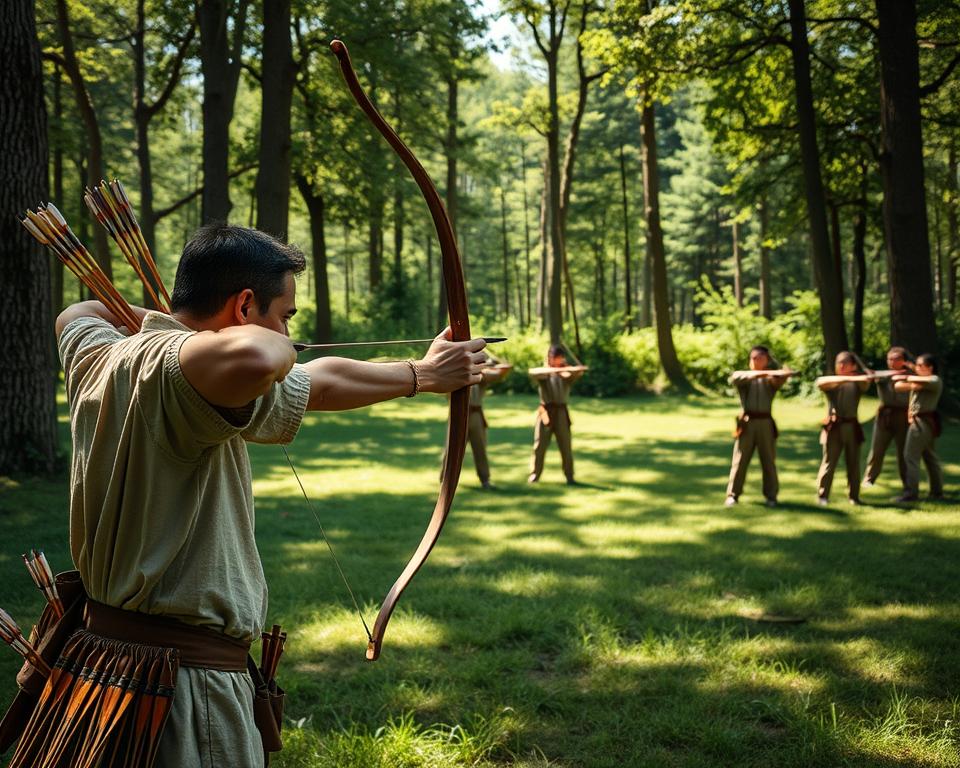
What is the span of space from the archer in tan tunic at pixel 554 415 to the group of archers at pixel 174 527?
8178 millimetres

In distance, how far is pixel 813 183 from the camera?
46.1 ft

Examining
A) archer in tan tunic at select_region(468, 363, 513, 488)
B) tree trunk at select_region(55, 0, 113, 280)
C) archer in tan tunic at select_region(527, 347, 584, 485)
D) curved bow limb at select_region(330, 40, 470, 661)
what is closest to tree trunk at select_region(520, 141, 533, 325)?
tree trunk at select_region(55, 0, 113, 280)

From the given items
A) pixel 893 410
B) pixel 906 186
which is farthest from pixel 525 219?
pixel 893 410

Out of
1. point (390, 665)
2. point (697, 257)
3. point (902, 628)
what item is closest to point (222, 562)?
point (390, 665)

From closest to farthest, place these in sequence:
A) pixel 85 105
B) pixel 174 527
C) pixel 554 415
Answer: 1. pixel 174 527
2. pixel 554 415
3. pixel 85 105

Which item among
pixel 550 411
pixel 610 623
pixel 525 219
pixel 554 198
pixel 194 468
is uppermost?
pixel 525 219

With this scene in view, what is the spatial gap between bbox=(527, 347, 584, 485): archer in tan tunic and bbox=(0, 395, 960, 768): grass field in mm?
387

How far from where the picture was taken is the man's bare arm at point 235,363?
138 cm

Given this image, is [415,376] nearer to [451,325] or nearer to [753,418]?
[451,325]

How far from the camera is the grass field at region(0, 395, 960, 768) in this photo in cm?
353

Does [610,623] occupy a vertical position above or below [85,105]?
Result: below

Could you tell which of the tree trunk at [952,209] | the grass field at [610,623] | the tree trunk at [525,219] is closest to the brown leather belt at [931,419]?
the grass field at [610,623]

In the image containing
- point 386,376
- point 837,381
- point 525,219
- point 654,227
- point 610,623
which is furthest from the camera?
point 525,219

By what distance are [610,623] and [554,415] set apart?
5.29 meters
